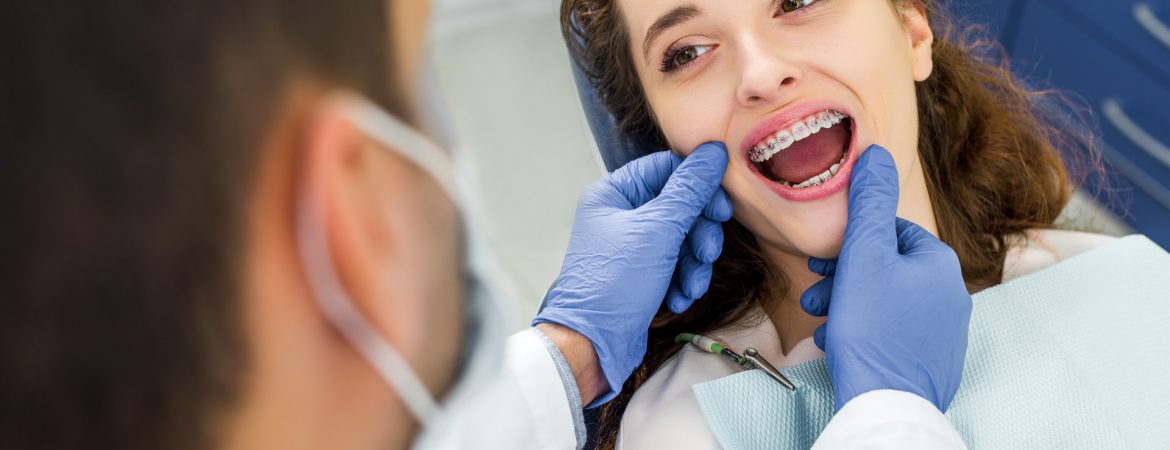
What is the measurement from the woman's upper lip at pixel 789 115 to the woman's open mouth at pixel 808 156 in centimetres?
1

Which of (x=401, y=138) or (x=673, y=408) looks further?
(x=673, y=408)

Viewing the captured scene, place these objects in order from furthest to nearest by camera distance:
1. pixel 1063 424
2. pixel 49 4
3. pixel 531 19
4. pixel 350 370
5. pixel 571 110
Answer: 1. pixel 531 19
2. pixel 571 110
3. pixel 1063 424
4. pixel 350 370
5. pixel 49 4

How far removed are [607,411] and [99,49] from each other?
1.15 metres

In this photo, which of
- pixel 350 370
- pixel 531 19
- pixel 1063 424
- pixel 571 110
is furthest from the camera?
pixel 531 19

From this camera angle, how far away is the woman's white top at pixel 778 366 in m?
1.08

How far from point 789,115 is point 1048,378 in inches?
18.0

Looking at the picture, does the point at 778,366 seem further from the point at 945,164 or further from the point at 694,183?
the point at 945,164

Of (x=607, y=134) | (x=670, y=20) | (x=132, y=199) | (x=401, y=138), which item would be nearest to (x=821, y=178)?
(x=670, y=20)

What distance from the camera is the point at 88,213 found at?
369 millimetres

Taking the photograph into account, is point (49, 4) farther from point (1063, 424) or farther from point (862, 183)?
point (1063, 424)

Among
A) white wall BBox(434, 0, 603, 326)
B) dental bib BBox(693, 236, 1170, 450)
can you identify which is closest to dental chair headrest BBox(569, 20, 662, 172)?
dental bib BBox(693, 236, 1170, 450)

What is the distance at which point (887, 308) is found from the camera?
1180 millimetres

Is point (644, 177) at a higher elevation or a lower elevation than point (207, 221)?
lower

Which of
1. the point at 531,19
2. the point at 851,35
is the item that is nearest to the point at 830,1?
the point at 851,35
